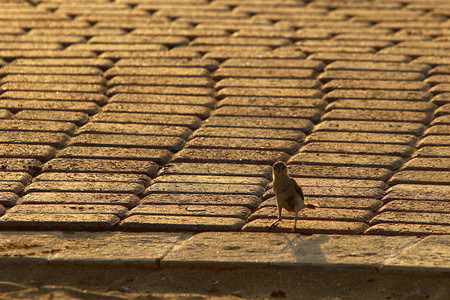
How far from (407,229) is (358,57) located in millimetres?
2700

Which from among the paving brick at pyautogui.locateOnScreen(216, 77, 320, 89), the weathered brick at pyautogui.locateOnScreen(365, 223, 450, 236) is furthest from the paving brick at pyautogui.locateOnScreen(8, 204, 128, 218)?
the paving brick at pyautogui.locateOnScreen(216, 77, 320, 89)

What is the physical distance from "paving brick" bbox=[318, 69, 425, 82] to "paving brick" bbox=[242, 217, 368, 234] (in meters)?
2.13

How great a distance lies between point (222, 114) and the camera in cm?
541

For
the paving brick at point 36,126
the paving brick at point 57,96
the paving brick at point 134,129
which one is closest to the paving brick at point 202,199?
the paving brick at point 134,129

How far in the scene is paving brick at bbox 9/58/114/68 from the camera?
632cm

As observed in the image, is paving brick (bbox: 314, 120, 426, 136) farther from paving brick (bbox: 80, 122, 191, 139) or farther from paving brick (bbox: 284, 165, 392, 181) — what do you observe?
paving brick (bbox: 80, 122, 191, 139)

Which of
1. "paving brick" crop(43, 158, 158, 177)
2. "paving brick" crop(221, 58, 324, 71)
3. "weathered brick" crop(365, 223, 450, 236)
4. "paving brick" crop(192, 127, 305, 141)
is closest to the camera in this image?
"weathered brick" crop(365, 223, 450, 236)

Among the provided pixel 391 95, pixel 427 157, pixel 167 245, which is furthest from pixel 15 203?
pixel 391 95

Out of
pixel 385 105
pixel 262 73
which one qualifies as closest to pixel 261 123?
pixel 385 105

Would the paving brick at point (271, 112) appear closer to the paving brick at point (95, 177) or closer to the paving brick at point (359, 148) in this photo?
the paving brick at point (359, 148)

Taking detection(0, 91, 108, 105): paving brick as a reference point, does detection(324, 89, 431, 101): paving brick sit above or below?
below

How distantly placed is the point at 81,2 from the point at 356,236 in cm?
499

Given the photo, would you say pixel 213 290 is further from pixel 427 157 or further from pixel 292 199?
pixel 427 157

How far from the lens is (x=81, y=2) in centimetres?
818
